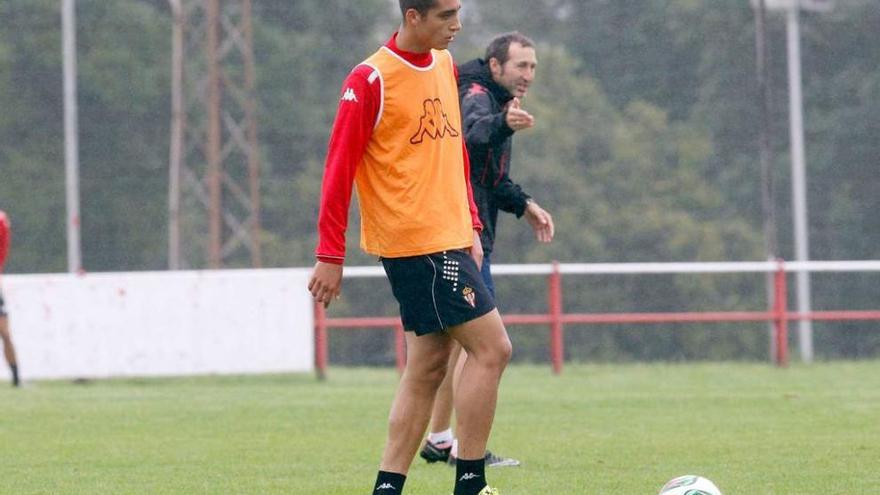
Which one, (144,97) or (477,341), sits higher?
(144,97)

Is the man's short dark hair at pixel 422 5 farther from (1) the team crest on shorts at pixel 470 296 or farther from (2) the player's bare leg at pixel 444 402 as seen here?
(2) the player's bare leg at pixel 444 402

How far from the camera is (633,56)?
2697cm

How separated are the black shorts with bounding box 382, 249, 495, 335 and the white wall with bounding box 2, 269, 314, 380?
9.48 metres

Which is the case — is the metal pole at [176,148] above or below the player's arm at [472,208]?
above

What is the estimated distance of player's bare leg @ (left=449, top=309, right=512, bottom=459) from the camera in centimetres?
572

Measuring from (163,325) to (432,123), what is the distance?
9854 millimetres

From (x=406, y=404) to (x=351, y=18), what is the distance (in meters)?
24.8

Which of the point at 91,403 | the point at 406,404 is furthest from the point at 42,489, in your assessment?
the point at 91,403

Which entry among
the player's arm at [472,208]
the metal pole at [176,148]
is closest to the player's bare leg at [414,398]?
the player's arm at [472,208]

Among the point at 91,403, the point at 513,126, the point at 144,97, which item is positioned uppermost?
the point at 144,97

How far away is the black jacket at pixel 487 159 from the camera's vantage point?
294 inches

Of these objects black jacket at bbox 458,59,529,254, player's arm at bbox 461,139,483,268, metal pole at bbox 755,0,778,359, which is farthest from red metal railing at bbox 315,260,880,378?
player's arm at bbox 461,139,483,268

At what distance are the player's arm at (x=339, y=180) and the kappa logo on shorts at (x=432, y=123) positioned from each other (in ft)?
0.70

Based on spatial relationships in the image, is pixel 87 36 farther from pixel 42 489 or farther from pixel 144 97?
pixel 42 489
